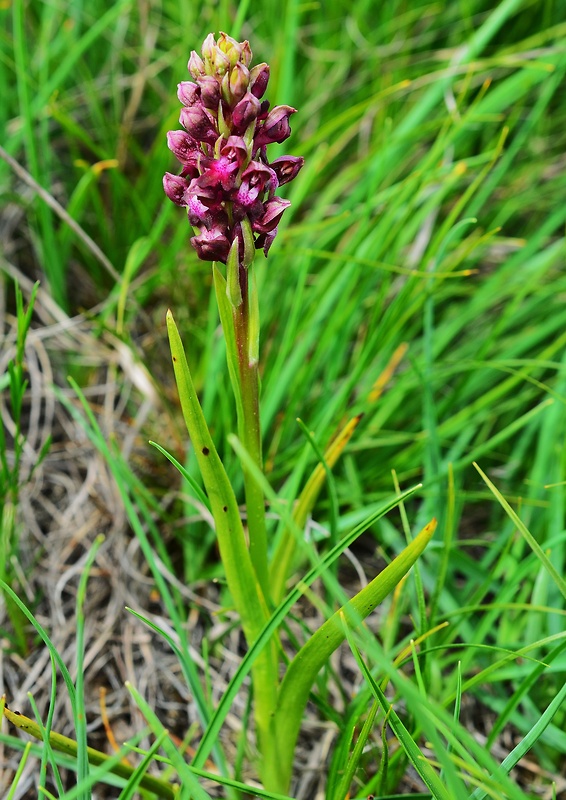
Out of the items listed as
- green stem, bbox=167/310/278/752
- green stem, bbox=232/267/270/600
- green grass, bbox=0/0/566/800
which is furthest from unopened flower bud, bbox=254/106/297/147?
green grass, bbox=0/0/566/800

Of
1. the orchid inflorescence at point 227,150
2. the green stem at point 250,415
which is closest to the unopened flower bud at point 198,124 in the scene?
the orchid inflorescence at point 227,150

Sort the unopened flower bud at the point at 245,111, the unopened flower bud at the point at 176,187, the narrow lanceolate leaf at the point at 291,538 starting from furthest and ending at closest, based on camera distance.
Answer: the narrow lanceolate leaf at the point at 291,538 < the unopened flower bud at the point at 176,187 < the unopened flower bud at the point at 245,111

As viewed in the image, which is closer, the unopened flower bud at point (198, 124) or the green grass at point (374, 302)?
the unopened flower bud at point (198, 124)

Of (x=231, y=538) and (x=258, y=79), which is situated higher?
(x=258, y=79)

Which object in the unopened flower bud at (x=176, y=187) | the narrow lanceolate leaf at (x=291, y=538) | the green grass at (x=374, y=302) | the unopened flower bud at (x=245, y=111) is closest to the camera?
the unopened flower bud at (x=245, y=111)

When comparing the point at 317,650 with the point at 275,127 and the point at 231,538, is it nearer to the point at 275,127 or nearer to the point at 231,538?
the point at 231,538

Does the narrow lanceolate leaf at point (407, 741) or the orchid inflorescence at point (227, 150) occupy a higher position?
the orchid inflorescence at point (227, 150)

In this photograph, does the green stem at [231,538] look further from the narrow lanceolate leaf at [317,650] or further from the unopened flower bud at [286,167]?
the unopened flower bud at [286,167]

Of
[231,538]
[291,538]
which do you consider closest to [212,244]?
[231,538]
